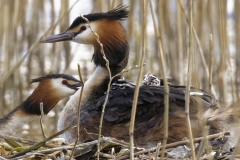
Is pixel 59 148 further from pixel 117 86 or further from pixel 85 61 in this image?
pixel 85 61

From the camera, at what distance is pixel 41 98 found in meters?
5.35

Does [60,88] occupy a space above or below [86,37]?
below

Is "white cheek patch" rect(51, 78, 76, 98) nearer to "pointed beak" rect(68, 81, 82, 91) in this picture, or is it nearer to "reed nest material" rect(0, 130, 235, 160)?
"pointed beak" rect(68, 81, 82, 91)

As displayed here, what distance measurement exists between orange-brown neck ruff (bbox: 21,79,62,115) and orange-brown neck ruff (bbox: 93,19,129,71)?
0.54 metres

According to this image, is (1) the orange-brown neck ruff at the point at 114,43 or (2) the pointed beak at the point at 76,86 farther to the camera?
(2) the pointed beak at the point at 76,86

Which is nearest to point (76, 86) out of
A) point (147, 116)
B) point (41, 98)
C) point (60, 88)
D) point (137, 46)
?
point (60, 88)

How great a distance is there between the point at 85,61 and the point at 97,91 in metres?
4.46

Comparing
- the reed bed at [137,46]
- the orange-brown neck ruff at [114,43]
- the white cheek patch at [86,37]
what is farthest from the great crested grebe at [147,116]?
the reed bed at [137,46]

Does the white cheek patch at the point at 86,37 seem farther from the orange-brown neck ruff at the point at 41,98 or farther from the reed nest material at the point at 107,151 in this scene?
the reed nest material at the point at 107,151

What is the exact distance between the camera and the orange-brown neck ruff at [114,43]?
5098 mm

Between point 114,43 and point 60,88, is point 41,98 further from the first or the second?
point 114,43

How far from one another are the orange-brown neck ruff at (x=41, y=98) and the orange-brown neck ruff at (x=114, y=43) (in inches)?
21.2

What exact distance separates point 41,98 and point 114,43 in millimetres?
844

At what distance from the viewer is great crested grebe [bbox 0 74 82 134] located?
17.0 ft
